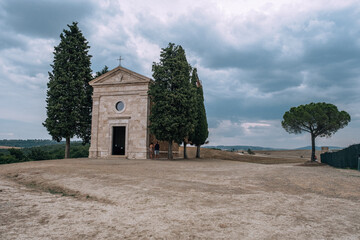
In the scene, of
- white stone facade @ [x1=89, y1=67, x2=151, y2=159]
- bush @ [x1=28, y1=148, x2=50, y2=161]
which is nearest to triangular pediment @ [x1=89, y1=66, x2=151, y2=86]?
white stone facade @ [x1=89, y1=67, x2=151, y2=159]

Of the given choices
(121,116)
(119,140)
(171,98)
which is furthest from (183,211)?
(119,140)

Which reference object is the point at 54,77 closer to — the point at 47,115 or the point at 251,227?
the point at 47,115

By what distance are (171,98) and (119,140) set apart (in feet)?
23.6

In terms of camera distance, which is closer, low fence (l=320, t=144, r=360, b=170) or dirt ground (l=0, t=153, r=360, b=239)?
dirt ground (l=0, t=153, r=360, b=239)

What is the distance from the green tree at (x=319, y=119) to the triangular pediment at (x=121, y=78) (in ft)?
63.9

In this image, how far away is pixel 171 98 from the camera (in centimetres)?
2044

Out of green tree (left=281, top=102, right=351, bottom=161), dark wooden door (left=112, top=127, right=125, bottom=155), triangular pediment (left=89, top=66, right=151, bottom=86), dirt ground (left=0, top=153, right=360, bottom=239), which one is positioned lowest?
dirt ground (left=0, top=153, right=360, bottom=239)

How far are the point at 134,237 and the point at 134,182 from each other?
5046 millimetres

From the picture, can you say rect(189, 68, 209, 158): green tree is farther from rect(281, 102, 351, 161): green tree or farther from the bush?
the bush

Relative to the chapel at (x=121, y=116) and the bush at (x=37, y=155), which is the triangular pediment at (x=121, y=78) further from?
the bush at (x=37, y=155)

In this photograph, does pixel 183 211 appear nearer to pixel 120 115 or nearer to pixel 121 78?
pixel 120 115

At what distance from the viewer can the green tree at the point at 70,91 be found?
76.6 ft

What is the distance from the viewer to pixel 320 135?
Answer: 100ft

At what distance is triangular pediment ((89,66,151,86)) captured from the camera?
22.7 meters
